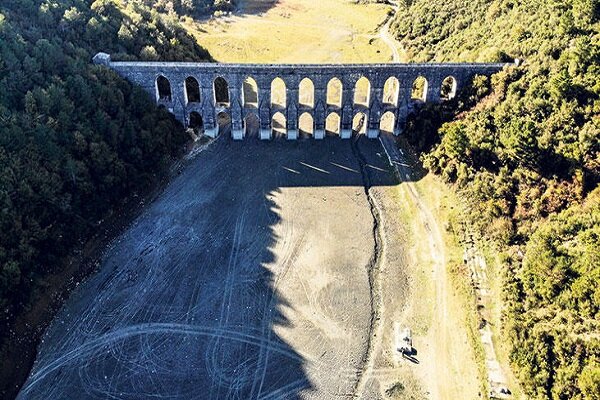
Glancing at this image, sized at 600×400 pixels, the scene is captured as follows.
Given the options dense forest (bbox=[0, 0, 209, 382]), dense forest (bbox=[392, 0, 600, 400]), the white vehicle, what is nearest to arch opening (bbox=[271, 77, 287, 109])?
dense forest (bbox=[0, 0, 209, 382])

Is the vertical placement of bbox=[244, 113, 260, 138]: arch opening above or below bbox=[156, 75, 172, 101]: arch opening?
below

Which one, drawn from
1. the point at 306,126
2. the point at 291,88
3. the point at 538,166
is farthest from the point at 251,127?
the point at 538,166

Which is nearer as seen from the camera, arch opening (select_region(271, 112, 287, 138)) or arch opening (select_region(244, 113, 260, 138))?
arch opening (select_region(244, 113, 260, 138))

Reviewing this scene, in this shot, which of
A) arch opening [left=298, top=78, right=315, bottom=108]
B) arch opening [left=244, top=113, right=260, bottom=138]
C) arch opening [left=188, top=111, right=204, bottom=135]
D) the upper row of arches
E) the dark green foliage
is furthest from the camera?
arch opening [left=298, top=78, right=315, bottom=108]

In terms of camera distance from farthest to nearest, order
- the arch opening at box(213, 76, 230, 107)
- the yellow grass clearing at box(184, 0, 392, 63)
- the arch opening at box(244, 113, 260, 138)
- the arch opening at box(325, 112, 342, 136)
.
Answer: the yellow grass clearing at box(184, 0, 392, 63) → the arch opening at box(213, 76, 230, 107) → the arch opening at box(325, 112, 342, 136) → the arch opening at box(244, 113, 260, 138)

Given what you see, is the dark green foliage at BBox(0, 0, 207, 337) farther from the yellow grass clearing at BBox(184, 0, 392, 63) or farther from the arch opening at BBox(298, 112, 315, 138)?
the yellow grass clearing at BBox(184, 0, 392, 63)

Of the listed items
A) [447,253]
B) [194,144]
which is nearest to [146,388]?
[447,253]

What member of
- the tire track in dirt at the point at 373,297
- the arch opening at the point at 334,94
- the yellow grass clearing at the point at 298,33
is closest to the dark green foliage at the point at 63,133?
the arch opening at the point at 334,94
